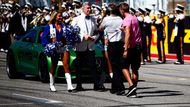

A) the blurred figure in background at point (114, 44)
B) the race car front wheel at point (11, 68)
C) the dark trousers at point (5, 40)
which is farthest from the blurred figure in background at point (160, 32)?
the blurred figure in background at point (114, 44)

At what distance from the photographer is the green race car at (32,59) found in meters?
16.6

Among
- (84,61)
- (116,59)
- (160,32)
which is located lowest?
(160,32)

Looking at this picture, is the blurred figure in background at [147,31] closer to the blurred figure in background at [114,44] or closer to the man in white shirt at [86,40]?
the man in white shirt at [86,40]

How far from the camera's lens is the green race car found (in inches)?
655

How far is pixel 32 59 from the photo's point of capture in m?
17.5

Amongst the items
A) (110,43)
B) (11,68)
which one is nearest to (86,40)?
(110,43)

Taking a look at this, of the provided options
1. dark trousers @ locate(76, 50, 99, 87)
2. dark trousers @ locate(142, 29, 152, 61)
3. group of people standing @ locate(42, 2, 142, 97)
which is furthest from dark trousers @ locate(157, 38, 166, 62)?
dark trousers @ locate(76, 50, 99, 87)

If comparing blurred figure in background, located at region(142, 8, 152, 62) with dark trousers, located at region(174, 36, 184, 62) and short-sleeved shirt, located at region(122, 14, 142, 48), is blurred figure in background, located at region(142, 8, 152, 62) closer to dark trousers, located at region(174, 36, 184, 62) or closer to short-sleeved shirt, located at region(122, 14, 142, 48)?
dark trousers, located at region(174, 36, 184, 62)

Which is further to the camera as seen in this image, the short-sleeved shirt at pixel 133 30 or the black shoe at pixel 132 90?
the short-sleeved shirt at pixel 133 30

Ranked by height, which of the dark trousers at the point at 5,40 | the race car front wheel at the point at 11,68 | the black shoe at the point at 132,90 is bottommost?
the dark trousers at the point at 5,40

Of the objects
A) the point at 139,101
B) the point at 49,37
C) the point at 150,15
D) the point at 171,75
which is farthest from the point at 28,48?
the point at 150,15

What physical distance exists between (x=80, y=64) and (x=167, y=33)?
12.8m

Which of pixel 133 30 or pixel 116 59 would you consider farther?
pixel 116 59

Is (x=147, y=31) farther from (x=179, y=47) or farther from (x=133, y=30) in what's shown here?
(x=133, y=30)
